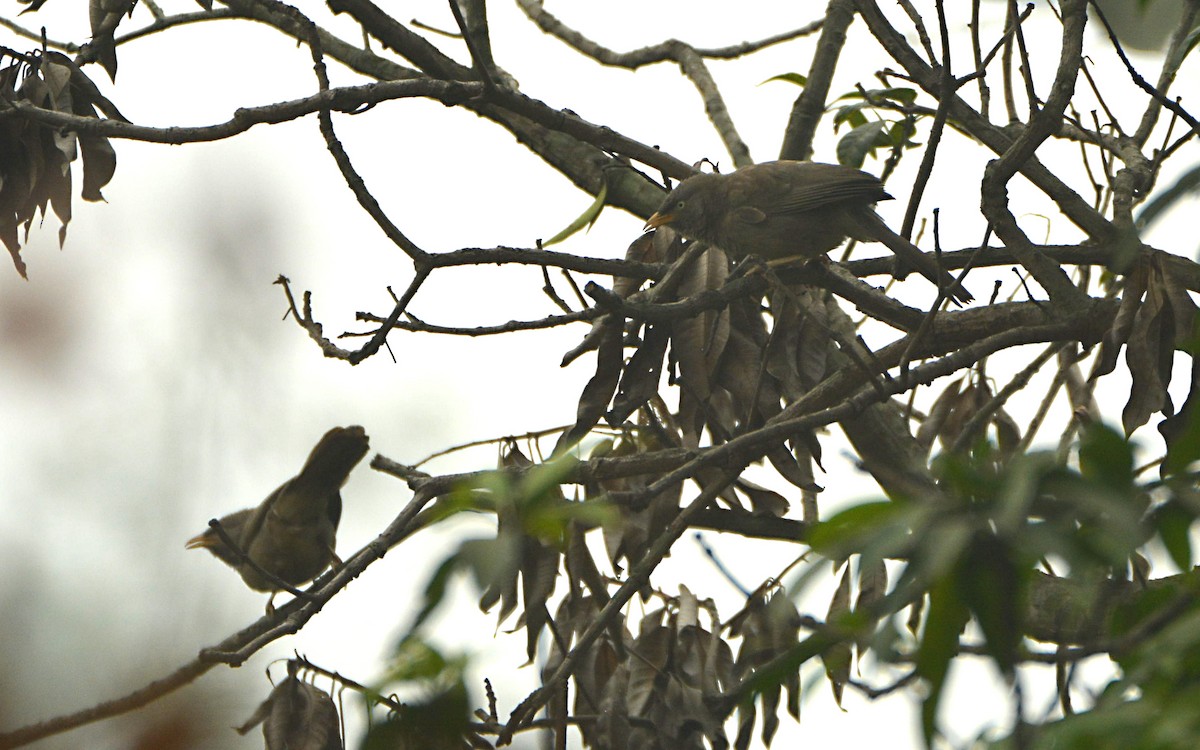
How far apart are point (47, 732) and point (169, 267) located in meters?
1.96

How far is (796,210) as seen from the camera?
5746 mm

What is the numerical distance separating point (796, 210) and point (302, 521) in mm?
3112

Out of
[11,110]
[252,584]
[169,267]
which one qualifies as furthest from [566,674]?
[252,584]

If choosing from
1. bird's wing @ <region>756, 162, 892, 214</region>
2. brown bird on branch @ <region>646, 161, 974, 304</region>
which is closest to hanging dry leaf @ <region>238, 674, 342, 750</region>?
brown bird on branch @ <region>646, 161, 974, 304</region>

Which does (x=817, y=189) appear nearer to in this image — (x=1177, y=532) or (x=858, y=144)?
(x=858, y=144)

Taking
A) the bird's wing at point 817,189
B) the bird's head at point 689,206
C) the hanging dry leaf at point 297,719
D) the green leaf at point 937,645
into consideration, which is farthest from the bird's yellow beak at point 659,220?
the green leaf at point 937,645

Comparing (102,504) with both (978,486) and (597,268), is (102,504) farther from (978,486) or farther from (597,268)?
(978,486)

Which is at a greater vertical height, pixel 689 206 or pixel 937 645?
pixel 689 206

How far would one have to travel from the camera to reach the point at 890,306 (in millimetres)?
4262

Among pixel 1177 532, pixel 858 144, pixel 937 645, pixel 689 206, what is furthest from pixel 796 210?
pixel 937 645

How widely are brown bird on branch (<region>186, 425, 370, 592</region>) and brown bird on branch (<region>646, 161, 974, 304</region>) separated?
6.68ft

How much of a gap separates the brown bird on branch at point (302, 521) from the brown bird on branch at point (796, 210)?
2.04 meters

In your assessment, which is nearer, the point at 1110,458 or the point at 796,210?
the point at 1110,458

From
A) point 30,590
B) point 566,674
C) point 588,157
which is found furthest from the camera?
point 588,157
